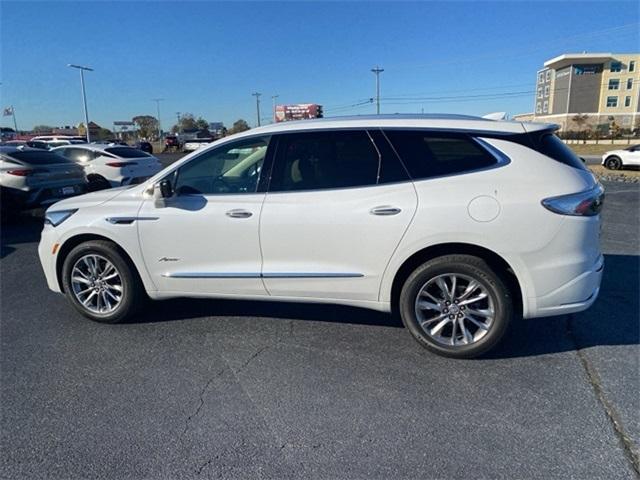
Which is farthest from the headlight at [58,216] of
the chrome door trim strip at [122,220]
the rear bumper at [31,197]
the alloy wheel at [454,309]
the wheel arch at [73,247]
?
the rear bumper at [31,197]

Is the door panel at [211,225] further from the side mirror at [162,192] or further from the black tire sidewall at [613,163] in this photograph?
the black tire sidewall at [613,163]

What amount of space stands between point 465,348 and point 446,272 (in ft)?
1.94

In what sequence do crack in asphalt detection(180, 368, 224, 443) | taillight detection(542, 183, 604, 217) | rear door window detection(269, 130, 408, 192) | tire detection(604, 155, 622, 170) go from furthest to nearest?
tire detection(604, 155, 622, 170) → rear door window detection(269, 130, 408, 192) → taillight detection(542, 183, 604, 217) → crack in asphalt detection(180, 368, 224, 443)

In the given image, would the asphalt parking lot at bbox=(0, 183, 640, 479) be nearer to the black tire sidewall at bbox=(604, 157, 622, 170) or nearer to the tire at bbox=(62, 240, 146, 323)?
the tire at bbox=(62, 240, 146, 323)

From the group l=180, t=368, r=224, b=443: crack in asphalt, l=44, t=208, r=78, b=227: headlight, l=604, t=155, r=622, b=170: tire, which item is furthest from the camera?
l=604, t=155, r=622, b=170: tire

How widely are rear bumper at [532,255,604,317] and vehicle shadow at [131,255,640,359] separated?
0.43m

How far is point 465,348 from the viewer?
319 cm

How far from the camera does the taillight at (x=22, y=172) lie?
320 inches

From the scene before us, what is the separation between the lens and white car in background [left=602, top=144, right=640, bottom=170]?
1872 cm

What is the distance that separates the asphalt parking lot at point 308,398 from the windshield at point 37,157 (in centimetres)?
581

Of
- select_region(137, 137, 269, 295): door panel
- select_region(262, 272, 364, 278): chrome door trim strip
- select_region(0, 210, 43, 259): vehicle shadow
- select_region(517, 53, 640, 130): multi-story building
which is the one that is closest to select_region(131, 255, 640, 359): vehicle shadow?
select_region(137, 137, 269, 295): door panel

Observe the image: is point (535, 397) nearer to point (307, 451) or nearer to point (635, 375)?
point (635, 375)

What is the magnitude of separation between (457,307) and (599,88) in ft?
311

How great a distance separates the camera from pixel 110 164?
1138cm
